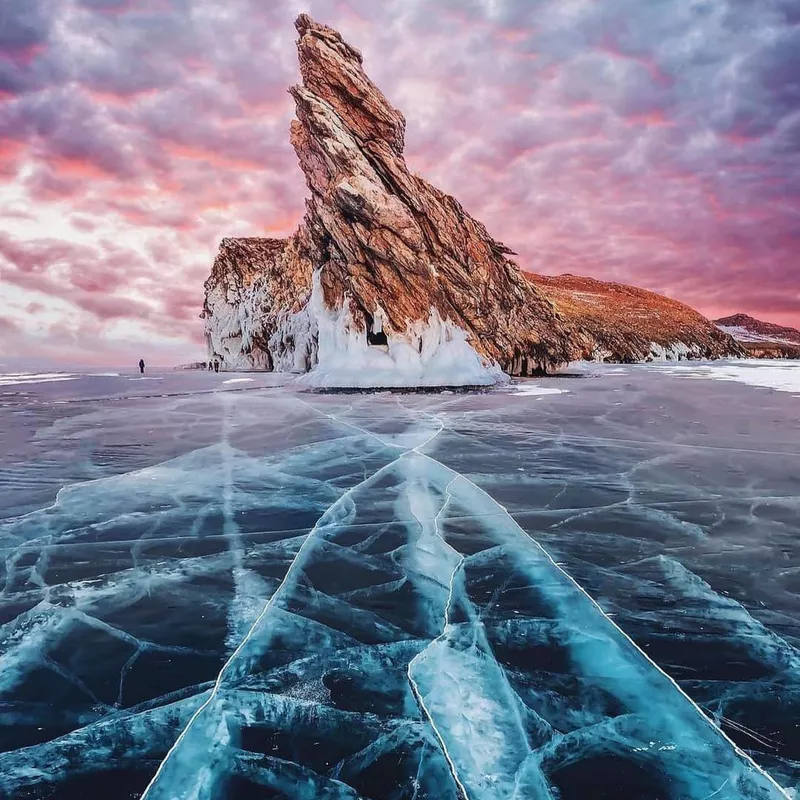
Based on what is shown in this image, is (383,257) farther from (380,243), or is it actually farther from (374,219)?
(374,219)

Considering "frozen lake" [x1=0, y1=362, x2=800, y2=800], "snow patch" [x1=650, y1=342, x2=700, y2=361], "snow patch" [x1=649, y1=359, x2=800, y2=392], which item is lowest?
"frozen lake" [x1=0, y1=362, x2=800, y2=800]

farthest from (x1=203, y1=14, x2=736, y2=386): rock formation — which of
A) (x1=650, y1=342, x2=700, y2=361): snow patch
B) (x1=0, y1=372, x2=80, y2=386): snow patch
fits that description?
→ (x1=650, y1=342, x2=700, y2=361): snow patch

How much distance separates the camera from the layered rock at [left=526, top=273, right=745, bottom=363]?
90938 mm

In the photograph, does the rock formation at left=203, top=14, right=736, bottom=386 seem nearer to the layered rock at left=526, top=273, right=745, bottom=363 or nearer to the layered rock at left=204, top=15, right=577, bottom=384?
the layered rock at left=204, top=15, right=577, bottom=384

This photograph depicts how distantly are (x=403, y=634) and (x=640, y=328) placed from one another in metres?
120

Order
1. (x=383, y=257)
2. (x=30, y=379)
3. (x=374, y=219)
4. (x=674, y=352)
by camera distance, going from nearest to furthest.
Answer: (x=374, y=219) < (x=383, y=257) < (x=30, y=379) < (x=674, y=352)

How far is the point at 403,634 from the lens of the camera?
3.04 m

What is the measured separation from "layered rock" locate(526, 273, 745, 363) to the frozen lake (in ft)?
242

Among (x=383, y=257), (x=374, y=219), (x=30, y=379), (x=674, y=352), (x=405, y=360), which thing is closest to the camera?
(x=374, y=219)

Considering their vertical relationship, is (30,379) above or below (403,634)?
above

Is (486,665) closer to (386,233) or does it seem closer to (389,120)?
(386,233)

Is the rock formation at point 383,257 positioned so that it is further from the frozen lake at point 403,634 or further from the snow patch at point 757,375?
the frozen lake at point 403,634

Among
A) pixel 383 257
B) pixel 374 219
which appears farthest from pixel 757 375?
pixel 374 219

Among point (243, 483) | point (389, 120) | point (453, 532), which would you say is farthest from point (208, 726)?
point (389, 120)
